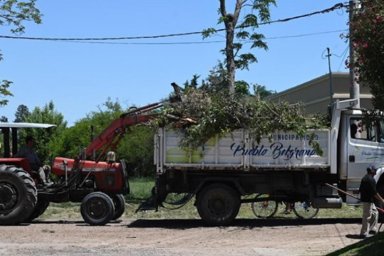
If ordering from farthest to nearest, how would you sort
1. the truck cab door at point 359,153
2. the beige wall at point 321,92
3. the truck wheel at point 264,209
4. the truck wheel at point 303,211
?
the beige wall at point 321,92
the truck wheel at point 264,209
the truck wheel at point 303,211
the truck cab door at point 359,153

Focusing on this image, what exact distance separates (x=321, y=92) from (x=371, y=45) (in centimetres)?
2891

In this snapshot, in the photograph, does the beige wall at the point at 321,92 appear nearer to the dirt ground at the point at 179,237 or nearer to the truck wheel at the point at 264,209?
the truck wheel at the point at 264,209

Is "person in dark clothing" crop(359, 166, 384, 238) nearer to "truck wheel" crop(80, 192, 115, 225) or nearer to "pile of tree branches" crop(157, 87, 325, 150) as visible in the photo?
"pile of tree branches" crop(157, 87, 325, 150)

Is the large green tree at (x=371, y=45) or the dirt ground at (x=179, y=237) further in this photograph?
the dirt ground at (x=179, y=237)

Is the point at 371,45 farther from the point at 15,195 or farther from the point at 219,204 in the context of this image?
the point at 15,195

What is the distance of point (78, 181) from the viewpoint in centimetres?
1648

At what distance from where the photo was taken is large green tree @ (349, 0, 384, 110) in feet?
27.8

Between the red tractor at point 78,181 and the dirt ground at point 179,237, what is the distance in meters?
0.43

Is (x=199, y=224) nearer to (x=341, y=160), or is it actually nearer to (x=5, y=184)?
(x=341, y=160)

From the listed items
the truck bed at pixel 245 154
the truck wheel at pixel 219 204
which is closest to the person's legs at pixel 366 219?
the truck bed at pixel 245 154

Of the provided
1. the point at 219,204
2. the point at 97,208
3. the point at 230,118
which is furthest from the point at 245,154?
the point at 97,208

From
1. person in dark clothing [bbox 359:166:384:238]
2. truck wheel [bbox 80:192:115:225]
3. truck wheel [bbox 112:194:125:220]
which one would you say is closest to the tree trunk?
truck wheel [bbox 112:194:125:220]

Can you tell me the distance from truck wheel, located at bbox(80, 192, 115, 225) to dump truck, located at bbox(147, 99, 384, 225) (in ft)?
3.00

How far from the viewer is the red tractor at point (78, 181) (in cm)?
1574
